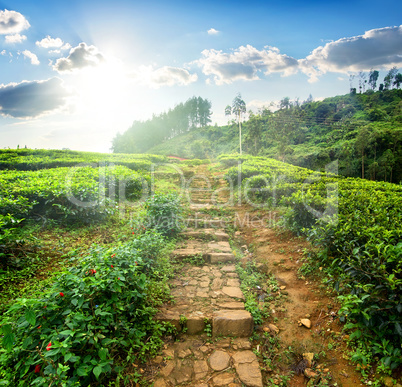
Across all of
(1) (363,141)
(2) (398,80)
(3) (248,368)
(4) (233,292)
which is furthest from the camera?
(2) (398,80)

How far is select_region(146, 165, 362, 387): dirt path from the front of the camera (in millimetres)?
2129

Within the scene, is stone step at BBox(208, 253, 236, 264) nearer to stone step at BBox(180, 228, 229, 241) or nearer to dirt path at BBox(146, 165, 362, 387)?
dirt path at BBox(146, 165, 362, 387)

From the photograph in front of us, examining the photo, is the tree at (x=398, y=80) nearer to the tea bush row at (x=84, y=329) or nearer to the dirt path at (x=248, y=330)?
the dirt path at (x=248, y=330)

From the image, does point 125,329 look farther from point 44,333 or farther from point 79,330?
point 44,333

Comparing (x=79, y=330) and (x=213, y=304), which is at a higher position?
(x=79, y=330)

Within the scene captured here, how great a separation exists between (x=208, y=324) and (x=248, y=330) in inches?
18.7

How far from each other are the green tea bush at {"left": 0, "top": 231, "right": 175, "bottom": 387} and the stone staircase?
0.95 feet

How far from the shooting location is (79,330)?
169cm

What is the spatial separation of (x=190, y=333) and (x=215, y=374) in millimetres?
536

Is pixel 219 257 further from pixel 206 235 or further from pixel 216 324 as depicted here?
pixel 216 324

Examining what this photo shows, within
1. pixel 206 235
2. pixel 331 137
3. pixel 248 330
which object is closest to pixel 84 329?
pixel 248 330

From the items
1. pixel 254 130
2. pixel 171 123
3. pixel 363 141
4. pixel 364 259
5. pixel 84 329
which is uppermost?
pixel 171 123

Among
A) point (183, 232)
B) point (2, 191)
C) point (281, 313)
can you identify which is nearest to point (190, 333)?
point (281, 313)

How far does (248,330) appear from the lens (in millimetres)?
2625
